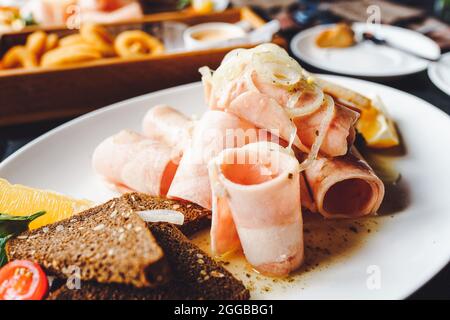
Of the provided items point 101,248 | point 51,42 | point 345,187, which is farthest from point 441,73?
point 51,42

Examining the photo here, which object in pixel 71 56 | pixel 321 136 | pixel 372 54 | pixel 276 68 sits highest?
pixel 276 68

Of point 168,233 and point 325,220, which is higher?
point 168,233

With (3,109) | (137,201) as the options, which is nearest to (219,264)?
(137,201)

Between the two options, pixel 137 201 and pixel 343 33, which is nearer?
pixel 137 201

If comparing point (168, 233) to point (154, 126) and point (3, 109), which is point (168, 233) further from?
point (3, 109)

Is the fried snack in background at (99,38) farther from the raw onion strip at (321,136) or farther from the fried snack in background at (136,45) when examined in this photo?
the raw onion strip at (321,136)

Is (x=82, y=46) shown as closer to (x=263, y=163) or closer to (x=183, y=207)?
(x=183, y=207)

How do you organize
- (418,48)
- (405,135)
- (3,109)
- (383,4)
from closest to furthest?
(405,135) < (3,109) < (418,48) < (383,4)
